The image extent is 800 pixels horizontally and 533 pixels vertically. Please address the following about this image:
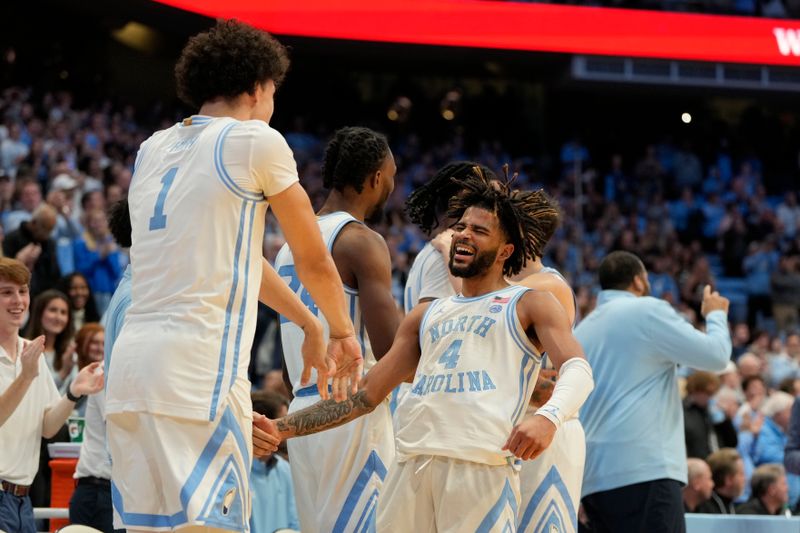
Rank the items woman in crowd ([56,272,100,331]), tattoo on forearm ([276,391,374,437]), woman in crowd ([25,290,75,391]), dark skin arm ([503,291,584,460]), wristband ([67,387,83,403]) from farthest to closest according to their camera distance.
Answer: woman in crowd ([56,272,100,331]) < woman in crowd ([25,290,75,391]) < wristband ([67,387,83,403]) < tattoo on forearm ([276,391,374,437]) < dark skin arm ([503,291,584,460])

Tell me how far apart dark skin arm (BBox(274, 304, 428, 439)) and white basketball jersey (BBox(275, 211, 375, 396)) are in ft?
0.79

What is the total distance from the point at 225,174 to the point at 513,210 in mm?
1455

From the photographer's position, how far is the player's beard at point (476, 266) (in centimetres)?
456

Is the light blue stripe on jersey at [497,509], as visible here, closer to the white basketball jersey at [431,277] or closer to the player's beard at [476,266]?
A: the player's beard at [476,266]

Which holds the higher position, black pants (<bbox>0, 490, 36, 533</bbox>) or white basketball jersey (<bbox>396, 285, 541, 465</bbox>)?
white basketball jersey (<bbox>396, 285, 541, 465</bbox>)

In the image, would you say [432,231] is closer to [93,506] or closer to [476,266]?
[476,266]

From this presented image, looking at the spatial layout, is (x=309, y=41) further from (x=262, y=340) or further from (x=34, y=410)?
(x=34, y=410)

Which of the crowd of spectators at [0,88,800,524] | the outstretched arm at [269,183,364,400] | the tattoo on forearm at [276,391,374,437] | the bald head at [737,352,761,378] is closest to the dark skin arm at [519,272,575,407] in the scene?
the tattoo on forearm at [276,391,374,437]

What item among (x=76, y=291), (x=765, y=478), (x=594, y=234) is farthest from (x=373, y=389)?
(x=594, y=234)

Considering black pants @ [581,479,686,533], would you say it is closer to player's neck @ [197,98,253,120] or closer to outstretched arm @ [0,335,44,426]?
outstretched arm @ [0,335,44,426]

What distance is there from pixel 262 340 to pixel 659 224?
33.4ft

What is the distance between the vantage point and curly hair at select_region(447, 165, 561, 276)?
4.68 meters

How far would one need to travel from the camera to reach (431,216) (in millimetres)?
5461

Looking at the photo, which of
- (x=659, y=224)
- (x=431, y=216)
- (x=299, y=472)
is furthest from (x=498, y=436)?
(x=659, y=224)
